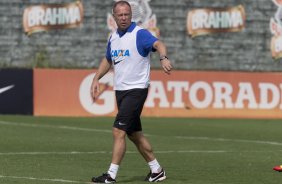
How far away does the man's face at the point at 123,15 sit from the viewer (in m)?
11.2

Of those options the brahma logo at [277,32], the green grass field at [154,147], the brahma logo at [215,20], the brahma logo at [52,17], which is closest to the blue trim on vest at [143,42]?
the green grass field at [154,147]

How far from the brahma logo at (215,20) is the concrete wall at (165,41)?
0.55 ft

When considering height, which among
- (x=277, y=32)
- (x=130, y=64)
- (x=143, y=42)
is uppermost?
(x=143, y=42)

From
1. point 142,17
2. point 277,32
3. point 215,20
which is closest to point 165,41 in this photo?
point 142,17

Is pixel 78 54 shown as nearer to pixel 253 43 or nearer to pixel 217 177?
pixel 253 43

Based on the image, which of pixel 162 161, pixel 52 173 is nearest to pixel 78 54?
pixel 162 161

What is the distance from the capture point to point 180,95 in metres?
26.3

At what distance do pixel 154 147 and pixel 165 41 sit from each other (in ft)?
52.6

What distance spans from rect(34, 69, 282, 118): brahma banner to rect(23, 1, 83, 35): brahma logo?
20.6ft

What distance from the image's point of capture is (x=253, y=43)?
3334cm

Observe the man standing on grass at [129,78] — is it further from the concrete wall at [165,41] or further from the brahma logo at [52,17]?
the brahma logo at [52,17]

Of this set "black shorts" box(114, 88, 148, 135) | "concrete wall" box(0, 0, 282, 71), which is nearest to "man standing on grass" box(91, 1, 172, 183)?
"black shorts" box(114, 88, 148, 135)

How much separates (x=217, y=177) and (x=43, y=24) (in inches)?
804

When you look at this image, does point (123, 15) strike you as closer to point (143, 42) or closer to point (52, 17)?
point (143, 42)
